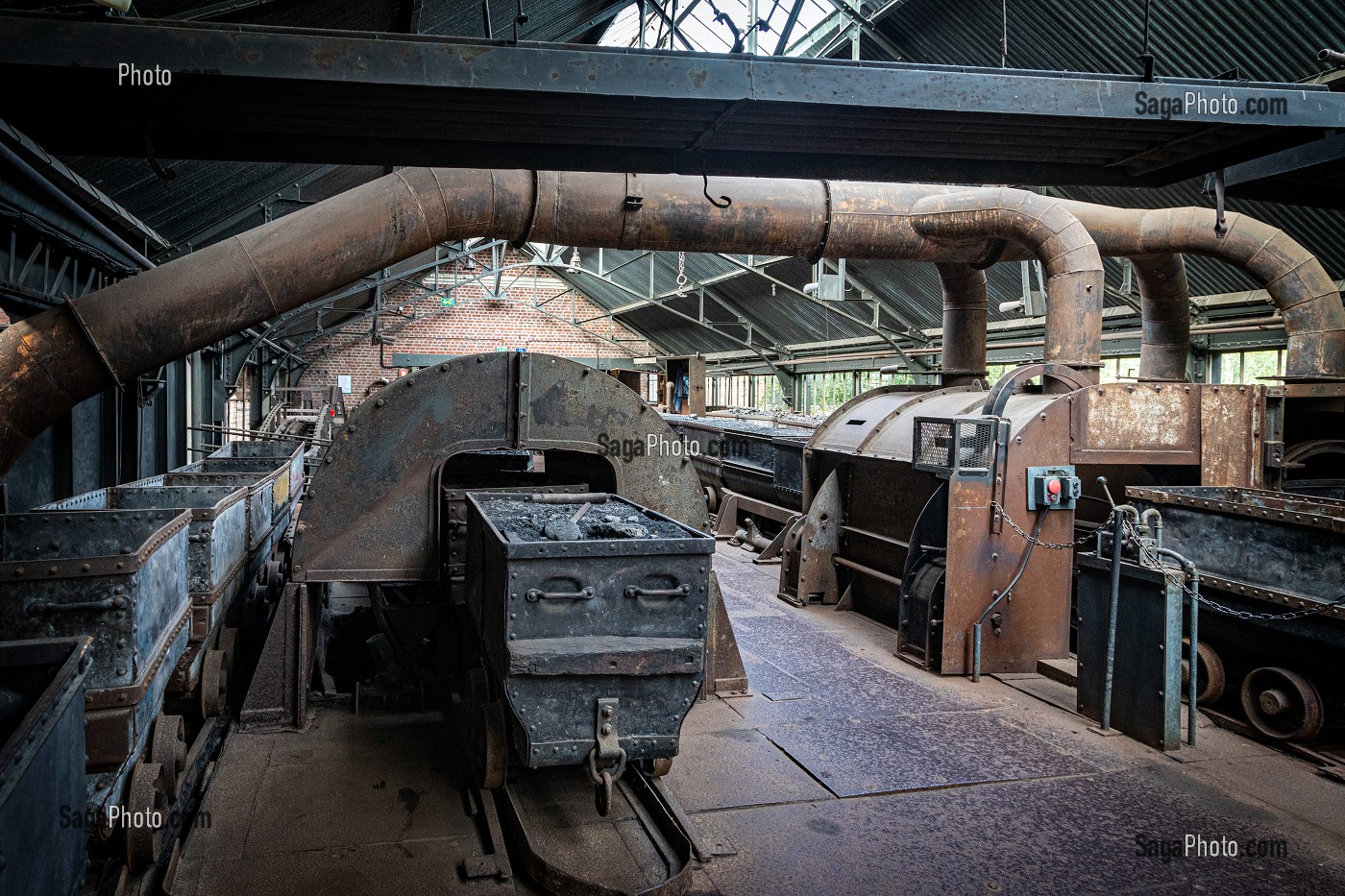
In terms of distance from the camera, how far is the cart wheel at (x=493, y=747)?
404cm

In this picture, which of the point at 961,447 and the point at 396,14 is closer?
the point at 961,447

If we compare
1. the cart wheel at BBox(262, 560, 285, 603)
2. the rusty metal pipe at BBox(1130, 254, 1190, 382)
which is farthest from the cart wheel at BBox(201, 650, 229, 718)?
the rusty metal pipe at BBox(1130, 254, 1190, 382)

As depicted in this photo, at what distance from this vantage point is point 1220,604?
17.6 ft

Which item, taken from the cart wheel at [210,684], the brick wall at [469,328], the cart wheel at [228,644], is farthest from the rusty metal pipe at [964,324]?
the brick wall at [469,328]

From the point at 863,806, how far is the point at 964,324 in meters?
5.21

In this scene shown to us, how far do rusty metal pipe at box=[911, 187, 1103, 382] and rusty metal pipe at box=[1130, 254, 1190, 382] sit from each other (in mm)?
1659

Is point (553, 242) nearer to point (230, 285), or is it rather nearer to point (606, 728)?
point (230, 285)

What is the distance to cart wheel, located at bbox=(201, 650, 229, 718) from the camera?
4.84 metres

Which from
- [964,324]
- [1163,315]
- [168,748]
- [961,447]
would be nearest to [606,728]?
[168,748]

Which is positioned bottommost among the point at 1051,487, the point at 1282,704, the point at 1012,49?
the point at 1282,704

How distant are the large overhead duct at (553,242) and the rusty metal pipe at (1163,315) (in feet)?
1.09

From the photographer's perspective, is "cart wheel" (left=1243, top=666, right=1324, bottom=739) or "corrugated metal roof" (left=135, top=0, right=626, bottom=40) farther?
"corrugated metal roof" (left=135, top=0, right=626, bottom=40)

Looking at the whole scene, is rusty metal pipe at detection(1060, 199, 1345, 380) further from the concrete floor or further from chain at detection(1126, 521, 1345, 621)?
the concrete floor

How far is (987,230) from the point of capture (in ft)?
22.6
